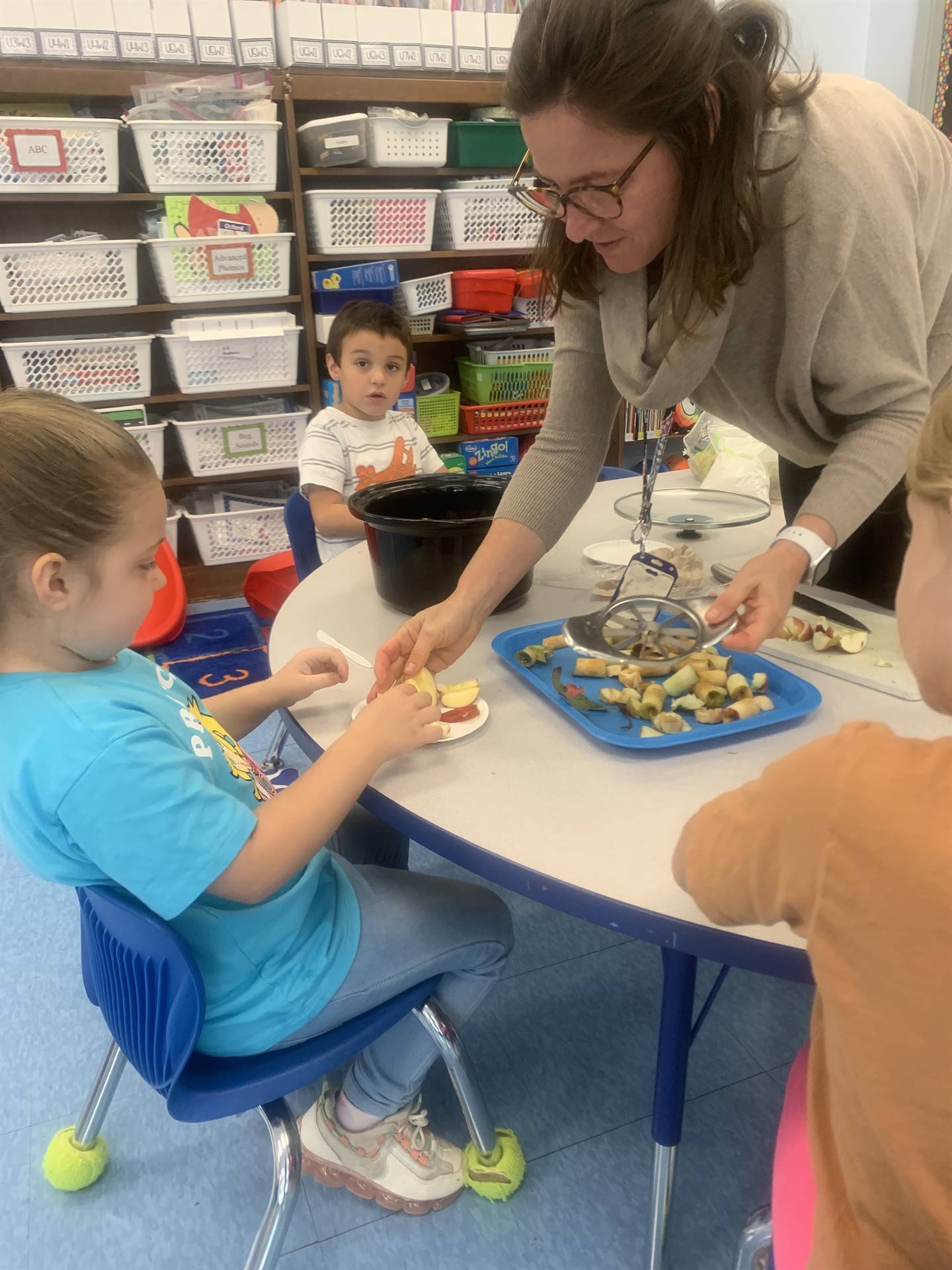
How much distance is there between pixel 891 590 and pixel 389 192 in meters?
2.27

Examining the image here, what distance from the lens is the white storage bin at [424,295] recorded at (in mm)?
3057

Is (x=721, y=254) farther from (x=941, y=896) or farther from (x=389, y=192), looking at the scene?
(x=389, y=192)

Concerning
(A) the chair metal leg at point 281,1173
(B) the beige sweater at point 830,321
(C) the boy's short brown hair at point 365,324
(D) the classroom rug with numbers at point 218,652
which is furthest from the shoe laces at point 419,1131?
(C) the boy's short brown hair at point 365,324

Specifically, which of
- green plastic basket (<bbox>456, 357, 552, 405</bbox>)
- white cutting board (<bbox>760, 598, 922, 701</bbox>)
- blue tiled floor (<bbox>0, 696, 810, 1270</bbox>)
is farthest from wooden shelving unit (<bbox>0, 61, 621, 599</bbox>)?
white cutting board (<bbox>760, 598, 922, 701</bbox>)

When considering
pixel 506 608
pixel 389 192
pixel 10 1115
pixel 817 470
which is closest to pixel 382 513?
pixel 506 608

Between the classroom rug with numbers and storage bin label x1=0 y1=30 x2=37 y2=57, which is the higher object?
storage bin label x1=0 y1=30 x2=37 y2=57

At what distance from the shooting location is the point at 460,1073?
1.05 metres

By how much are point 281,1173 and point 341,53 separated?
3.07 m

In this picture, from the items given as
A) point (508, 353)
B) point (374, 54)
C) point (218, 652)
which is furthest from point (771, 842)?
point (374, 54)

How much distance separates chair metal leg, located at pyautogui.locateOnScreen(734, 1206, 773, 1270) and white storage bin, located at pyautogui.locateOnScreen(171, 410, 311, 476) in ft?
8.42

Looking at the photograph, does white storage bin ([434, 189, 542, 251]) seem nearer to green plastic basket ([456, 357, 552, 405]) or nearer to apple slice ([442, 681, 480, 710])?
green plastic basket ([456, 357, 552, 405])

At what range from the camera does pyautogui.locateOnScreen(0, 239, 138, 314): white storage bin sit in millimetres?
2633

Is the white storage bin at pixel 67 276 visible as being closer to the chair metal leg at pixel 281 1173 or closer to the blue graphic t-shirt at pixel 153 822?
the blue graphic t-shirt at pixel 153 822

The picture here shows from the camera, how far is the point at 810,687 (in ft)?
3.08
